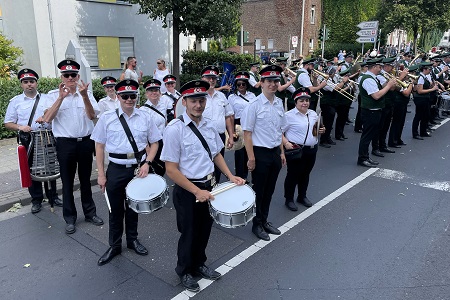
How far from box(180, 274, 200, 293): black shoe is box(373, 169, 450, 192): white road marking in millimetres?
4956

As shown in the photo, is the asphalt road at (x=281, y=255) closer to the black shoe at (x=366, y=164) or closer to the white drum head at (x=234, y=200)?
the white drum head at (x=234, y=200)

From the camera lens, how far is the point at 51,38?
1459 cm

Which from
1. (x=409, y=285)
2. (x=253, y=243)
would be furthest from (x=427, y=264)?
(x=253, y=243)

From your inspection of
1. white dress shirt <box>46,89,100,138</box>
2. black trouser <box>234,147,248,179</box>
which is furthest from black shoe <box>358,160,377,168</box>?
white dress shirt <box>46,89,100,138</box>

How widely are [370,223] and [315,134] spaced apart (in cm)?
151

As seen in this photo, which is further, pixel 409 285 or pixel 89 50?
pixel 89 50

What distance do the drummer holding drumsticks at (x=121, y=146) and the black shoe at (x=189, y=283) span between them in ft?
3.47

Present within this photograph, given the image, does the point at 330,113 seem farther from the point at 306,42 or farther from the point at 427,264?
the point at 306,42

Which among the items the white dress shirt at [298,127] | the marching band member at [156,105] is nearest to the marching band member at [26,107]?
the marching band member at [156,105]

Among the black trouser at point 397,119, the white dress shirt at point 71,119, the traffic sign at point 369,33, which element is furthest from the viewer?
the traffic sign at point 369,33

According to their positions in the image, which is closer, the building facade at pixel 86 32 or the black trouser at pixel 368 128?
the black trouser at pixel 368 128

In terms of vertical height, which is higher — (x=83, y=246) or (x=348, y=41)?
(x=348, y=41)

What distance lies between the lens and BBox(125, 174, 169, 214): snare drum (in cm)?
368

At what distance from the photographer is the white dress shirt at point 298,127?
5422 mm
